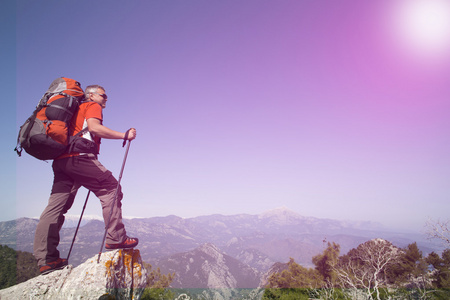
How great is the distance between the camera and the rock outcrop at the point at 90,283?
2.93m

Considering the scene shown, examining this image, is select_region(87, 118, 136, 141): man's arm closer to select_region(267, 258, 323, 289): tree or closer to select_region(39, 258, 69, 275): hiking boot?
select_region(39, 258, 69, 275): hiking boot

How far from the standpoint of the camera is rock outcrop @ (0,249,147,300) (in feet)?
9.61

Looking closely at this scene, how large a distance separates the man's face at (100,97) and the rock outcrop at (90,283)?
9.30ft

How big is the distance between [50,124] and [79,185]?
124cm

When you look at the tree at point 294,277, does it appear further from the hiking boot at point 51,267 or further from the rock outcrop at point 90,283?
the hiking boot at point 51,267

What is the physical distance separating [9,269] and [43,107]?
33.6 feet

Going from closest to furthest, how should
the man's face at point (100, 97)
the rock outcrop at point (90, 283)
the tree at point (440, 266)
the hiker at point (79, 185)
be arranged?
1. the rock outcrop at point (90, 283)
2. the hiker at point (79, 185)
3. the man's face at point (100, 97)
4. the tree at point (440, 266)

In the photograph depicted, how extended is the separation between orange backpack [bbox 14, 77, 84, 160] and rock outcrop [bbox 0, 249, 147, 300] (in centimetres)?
190

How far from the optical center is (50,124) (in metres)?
3.28

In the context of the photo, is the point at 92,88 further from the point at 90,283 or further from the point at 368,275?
the point at 368,275

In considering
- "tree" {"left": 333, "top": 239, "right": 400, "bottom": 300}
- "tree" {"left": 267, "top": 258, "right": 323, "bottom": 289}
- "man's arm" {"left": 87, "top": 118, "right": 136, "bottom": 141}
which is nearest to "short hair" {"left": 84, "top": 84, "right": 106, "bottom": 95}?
"man's arm" {"left": 87, "top": 118, "right": 136, "bottom": 141}

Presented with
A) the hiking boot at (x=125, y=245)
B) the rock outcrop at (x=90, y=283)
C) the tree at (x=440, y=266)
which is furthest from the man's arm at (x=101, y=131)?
the tree at (x=440, y=266)

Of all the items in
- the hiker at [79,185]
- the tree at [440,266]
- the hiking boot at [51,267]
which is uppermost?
the hiker at [79,185]

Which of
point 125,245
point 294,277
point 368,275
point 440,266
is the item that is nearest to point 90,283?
point 125,245
